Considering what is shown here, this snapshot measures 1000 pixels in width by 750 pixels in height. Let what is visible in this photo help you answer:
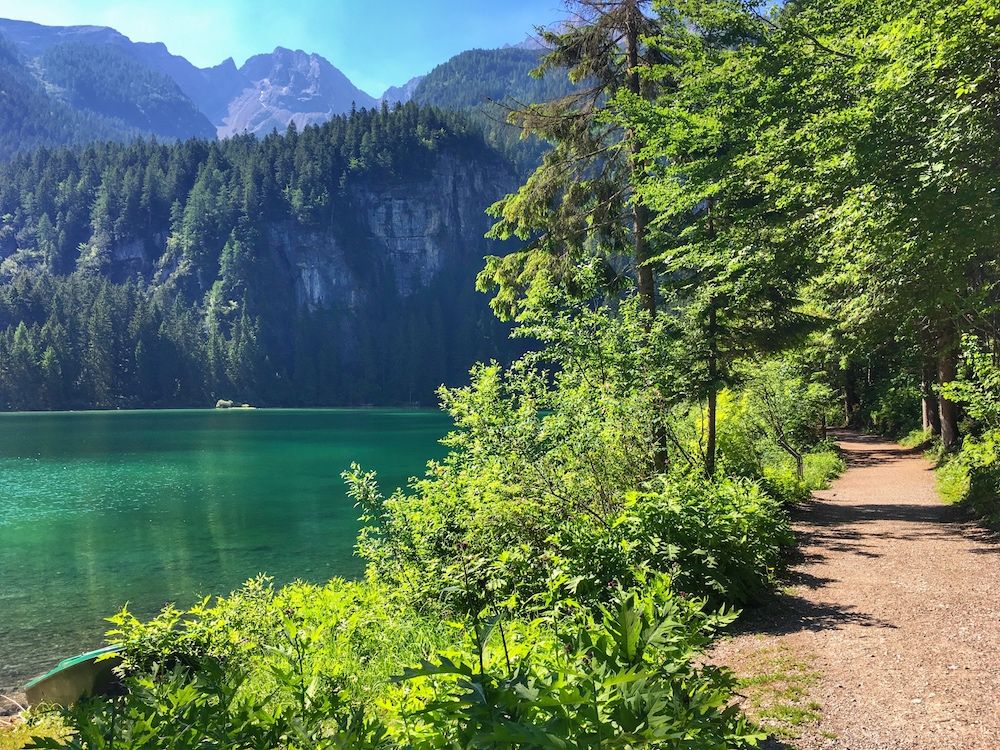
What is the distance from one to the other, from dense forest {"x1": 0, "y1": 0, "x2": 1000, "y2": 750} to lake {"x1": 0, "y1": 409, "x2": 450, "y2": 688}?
6.36 metres

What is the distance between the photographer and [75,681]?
8.30 metres

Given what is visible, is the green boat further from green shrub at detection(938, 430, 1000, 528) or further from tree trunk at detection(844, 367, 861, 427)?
tree trunk at detection(844, 367, 861, 427)

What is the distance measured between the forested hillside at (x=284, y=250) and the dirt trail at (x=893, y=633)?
125996 mm

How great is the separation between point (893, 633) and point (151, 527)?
22.4 meters

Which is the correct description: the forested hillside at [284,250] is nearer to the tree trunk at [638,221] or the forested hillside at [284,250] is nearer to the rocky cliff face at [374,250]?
the rocky cliff face at [374,250]

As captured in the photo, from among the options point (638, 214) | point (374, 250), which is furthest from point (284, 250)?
point (638, 214)

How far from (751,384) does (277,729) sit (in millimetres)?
16333

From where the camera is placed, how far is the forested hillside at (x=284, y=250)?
13250 centimetres

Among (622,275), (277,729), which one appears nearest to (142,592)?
(622,275)

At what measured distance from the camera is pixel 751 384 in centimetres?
1669

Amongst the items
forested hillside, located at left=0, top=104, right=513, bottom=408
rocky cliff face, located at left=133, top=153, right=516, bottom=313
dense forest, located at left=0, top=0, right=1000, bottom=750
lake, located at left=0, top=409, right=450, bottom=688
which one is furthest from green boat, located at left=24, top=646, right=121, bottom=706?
rocky cliff face, located at left=133, top=153, right=516, bottom=313

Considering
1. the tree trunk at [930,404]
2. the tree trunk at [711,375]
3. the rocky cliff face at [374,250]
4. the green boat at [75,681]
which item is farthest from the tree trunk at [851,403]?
the rocky cliff face at [374,250]

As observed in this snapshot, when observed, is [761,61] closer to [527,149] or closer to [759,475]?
[759,475]

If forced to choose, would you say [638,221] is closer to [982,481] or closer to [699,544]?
[982,481]
